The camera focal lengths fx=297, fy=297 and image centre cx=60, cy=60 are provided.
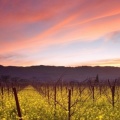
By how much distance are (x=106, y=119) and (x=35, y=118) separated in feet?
12.9

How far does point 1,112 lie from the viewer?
1889 cm

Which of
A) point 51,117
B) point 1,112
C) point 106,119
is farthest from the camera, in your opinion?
point 1,112

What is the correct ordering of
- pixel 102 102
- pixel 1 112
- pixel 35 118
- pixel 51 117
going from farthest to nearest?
1. pixel 102 102
2. pixel 1 112
3. pixel 51 117
4. pixel 35 118

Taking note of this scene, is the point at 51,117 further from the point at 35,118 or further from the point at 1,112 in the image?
the point at 1,112

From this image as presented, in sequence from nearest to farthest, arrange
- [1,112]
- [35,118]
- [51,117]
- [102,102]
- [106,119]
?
1. [106,119]
2. [35,118]
3. [51,117]
4. [1,112]
5. [102,102]

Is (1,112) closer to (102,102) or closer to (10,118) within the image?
(10,118)

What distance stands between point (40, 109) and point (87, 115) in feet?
14.4

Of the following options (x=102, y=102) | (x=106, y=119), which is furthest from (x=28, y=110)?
(x=102, y=102)

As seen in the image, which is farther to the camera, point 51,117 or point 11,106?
point 11,106

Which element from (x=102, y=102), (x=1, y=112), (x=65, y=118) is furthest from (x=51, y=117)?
(x=102, y=102)

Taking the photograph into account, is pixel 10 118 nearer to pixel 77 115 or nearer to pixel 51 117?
pixel 51 117

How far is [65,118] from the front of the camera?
17.2m

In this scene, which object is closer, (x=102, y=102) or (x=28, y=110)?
(x=28, y=110)

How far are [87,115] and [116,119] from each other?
6.25 ft
